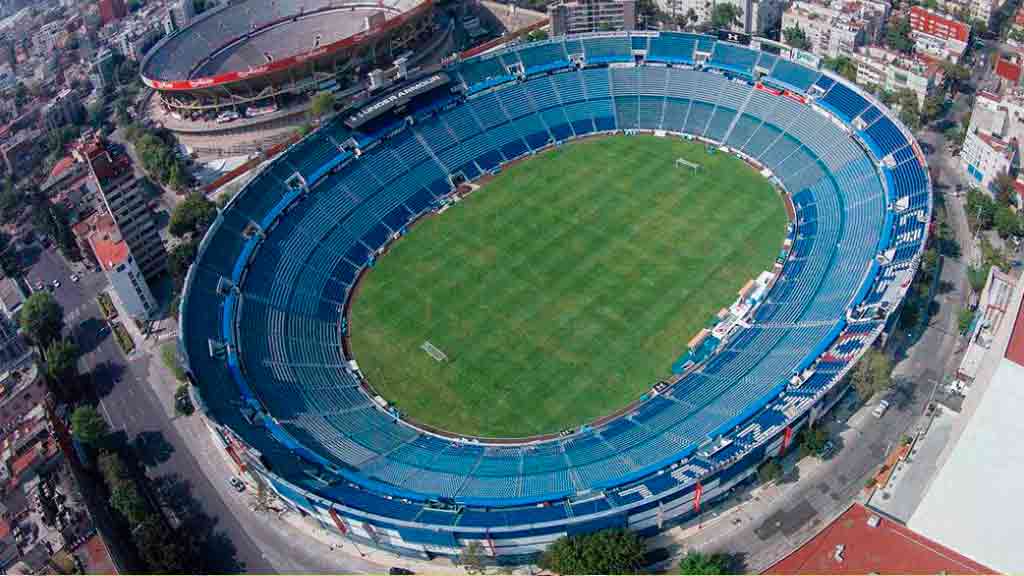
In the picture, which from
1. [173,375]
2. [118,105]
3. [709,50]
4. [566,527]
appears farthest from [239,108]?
[566,527]

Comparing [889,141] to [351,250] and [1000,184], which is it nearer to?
[1000,184]

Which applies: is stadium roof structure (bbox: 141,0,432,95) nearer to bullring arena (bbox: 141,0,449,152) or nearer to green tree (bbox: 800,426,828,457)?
bullring arena (bbox: 141,0,449,152)

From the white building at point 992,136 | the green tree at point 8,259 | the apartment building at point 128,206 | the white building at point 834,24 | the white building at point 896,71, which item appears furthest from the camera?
the white building at point 834,24

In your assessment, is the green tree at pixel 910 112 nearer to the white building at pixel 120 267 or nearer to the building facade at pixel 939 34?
the building facade at pixel 939 34

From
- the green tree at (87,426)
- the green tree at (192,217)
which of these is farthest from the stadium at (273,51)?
the green tree at (87,426)

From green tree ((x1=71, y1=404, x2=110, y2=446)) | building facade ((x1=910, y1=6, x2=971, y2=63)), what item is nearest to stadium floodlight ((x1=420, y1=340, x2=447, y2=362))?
green tree ((x1=71, y1=404, x2=110, y2=446))

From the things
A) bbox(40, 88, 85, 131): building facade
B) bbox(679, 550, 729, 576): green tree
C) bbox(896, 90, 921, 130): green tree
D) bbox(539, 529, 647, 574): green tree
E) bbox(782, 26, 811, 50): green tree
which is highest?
bbox(782, 26, 811, 50): green tree
